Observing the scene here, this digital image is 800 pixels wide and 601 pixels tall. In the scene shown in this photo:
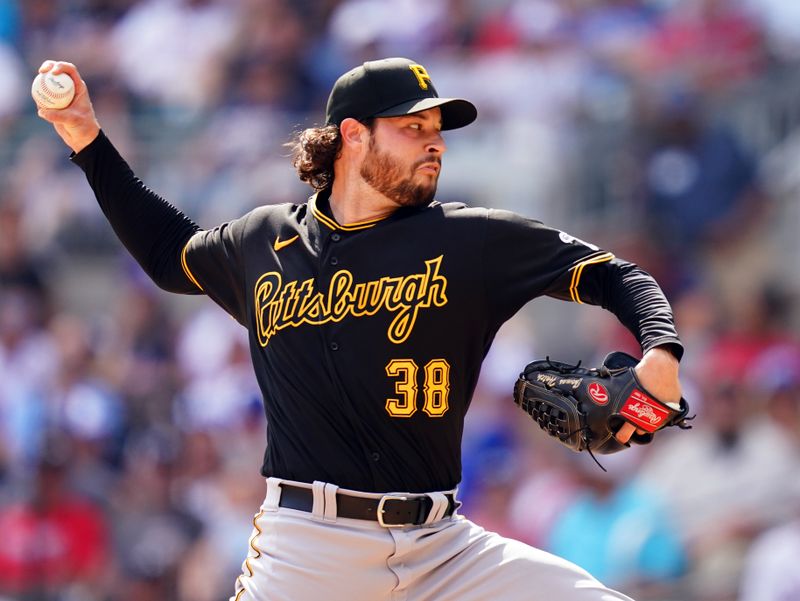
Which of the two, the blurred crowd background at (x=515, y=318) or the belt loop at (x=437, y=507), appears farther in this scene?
the blurred crowd background at (x=515, y=318)

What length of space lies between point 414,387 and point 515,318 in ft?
15.1

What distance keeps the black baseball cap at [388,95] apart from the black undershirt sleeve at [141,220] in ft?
1.99

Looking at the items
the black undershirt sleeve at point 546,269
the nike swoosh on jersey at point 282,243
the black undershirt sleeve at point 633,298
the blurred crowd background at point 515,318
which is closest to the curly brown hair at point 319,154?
the nike swoosh on jersey at point 282,243

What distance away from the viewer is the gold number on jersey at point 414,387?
3518 mm

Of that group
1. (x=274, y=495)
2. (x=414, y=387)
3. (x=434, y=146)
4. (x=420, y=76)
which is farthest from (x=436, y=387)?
(x=420, y=76)

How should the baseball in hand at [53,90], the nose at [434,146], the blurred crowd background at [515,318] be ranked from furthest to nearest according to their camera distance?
the blurred crowd background at [515,318] → the baseball in hand at [53,90] → the nose at [434,146]

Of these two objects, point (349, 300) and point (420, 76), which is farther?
point (420, 76)

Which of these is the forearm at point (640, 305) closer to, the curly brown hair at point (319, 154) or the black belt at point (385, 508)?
the black belt at point (385, 508)

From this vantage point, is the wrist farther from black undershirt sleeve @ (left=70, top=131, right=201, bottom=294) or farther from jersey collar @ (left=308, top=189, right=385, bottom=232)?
black undershirt sleeve @ (left=70, top=131, right=201, bottom=294)

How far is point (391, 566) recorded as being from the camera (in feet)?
11.5

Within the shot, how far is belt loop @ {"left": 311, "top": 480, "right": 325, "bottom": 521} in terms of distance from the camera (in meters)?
3.50

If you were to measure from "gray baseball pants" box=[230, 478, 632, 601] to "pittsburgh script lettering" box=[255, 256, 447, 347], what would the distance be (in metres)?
0.45

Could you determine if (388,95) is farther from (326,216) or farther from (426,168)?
(326,216)

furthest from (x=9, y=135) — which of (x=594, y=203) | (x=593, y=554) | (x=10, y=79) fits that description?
(x=593, y=554)
